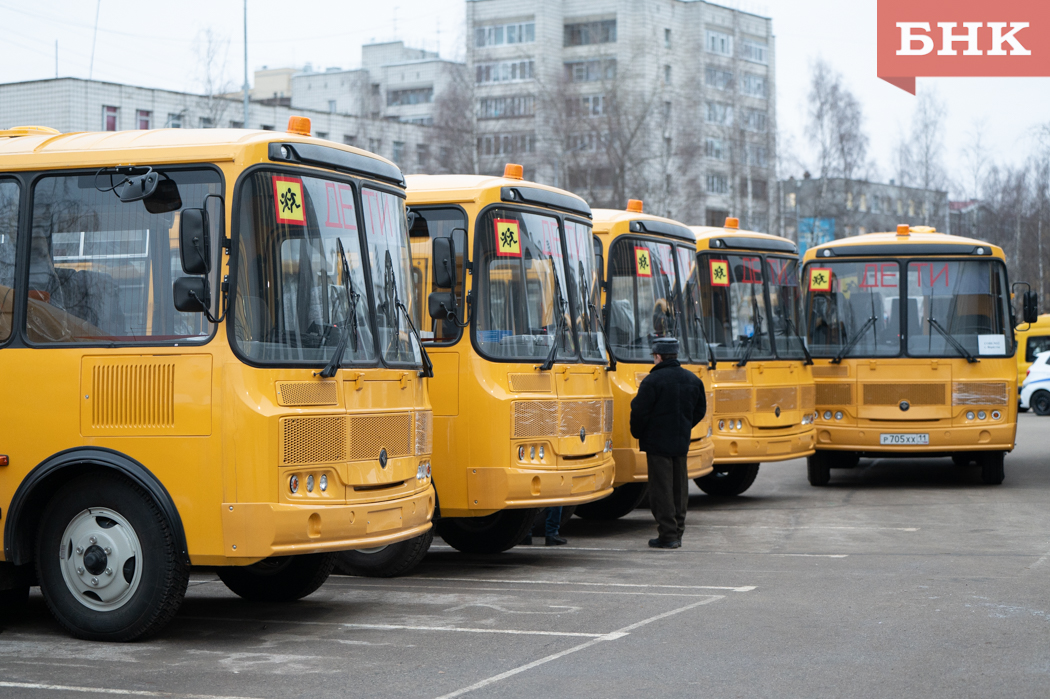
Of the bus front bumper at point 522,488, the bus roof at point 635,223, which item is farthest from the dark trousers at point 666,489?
the bus roof at point 635,223

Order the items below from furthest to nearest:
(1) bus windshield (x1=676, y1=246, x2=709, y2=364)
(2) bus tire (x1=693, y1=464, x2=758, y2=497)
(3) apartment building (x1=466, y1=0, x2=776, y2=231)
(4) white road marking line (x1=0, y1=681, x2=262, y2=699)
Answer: (3) apartment building (x1=466, y1=0, x2=776, y2=231)
(2) bus tire (x1=693, y1=464, x2=758, y2=497)
(1) bus windshield (x1=676, y1=246, x2=709, y2=364)
(4) white road marking line (x1=0, y1=681, x2=262, y2=699)

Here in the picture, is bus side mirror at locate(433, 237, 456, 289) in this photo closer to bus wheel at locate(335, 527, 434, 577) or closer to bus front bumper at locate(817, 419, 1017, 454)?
bus wheel at locate(335, 527, 434, 577)

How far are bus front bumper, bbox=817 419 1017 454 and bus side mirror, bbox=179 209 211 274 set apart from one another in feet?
39.8

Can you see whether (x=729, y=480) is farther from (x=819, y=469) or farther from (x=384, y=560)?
(x=384, y=560)

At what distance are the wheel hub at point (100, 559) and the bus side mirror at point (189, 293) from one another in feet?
4.37

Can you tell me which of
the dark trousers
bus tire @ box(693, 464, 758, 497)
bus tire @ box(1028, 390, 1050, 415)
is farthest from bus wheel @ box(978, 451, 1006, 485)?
bus tire @ box(1028, 390, 1050, 415)

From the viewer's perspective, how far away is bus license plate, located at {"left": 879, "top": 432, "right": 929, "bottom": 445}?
17969 mm

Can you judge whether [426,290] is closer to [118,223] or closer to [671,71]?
[118,223]

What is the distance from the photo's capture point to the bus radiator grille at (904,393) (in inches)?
708

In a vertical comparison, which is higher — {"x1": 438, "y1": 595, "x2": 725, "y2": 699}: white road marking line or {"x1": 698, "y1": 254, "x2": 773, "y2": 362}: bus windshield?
{"x1": 698, "y1": 254, "x2": 773, "y2": 362}: bus windshield

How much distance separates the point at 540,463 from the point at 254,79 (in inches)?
3686

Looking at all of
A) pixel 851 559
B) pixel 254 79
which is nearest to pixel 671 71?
pixel 254 79

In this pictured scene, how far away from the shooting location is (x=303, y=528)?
8.06 metres

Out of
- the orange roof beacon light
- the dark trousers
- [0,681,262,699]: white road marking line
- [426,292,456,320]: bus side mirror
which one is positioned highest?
the orange roof beacon light
